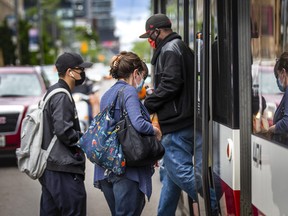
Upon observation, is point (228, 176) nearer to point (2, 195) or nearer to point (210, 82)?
point (210, 82)

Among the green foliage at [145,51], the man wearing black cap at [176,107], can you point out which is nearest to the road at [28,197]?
the green foliage at [145,51]

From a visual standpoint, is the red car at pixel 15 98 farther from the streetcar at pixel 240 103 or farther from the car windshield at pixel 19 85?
the streetcar at pixel 240 103

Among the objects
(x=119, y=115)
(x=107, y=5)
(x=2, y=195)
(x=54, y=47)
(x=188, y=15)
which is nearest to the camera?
(x=119, y=115)

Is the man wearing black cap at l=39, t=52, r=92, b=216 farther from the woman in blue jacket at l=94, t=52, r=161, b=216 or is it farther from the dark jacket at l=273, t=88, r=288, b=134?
the dark jacket at l=273, t=88, r=288, b=134

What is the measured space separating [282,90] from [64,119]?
206cm

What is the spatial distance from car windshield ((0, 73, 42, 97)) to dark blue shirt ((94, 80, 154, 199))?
8.71 metres

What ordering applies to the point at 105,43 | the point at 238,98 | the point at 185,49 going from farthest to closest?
the point at 105,43, the point at 185,49, the point at 238,98

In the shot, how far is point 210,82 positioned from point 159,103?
805 mm

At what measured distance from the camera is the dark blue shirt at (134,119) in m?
5.03

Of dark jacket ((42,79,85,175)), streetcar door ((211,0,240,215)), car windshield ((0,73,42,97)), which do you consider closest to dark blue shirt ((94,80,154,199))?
dark jacket ((42,79,85,175))

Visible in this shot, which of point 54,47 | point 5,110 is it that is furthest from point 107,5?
point 5,110

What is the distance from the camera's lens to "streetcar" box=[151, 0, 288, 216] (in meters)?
4.02

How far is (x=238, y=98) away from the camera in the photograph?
4703mm

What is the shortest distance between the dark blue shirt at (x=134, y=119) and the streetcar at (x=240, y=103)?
1.57 feet
